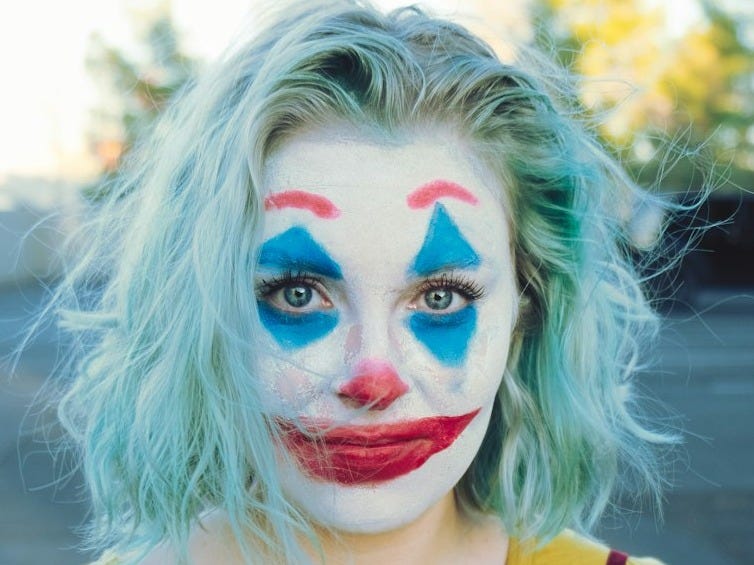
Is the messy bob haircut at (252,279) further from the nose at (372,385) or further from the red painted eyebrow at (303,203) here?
the nose at (372,385)

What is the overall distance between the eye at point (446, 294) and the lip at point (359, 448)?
17cm

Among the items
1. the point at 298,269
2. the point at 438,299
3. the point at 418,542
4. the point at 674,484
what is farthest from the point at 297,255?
the point at 674,484

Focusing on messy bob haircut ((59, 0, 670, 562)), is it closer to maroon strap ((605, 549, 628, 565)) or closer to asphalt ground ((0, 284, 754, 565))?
maroon strap ((605, 549, 628, 565))

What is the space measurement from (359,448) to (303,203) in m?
0.38

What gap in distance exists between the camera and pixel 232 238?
133cm

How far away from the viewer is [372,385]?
4.23 ft

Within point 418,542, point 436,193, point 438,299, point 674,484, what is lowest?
point 418,542

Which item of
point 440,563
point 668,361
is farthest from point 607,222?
point 668,361

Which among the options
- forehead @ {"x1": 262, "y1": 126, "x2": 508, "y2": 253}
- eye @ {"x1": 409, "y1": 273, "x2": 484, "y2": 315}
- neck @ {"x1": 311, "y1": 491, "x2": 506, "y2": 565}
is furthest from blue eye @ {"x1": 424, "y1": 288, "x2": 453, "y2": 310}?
neck @ {"x1": 311, "y1": 491, "x2": 506, "y2": 565}

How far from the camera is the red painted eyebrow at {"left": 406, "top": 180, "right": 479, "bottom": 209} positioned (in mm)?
1342

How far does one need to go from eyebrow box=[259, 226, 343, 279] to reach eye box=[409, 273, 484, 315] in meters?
0.14

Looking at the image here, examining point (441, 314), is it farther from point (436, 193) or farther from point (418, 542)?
point (418, 542)

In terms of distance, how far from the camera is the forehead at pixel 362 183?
1321mm

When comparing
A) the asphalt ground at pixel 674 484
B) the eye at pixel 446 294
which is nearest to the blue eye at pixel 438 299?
the eye at pixel 446 294
